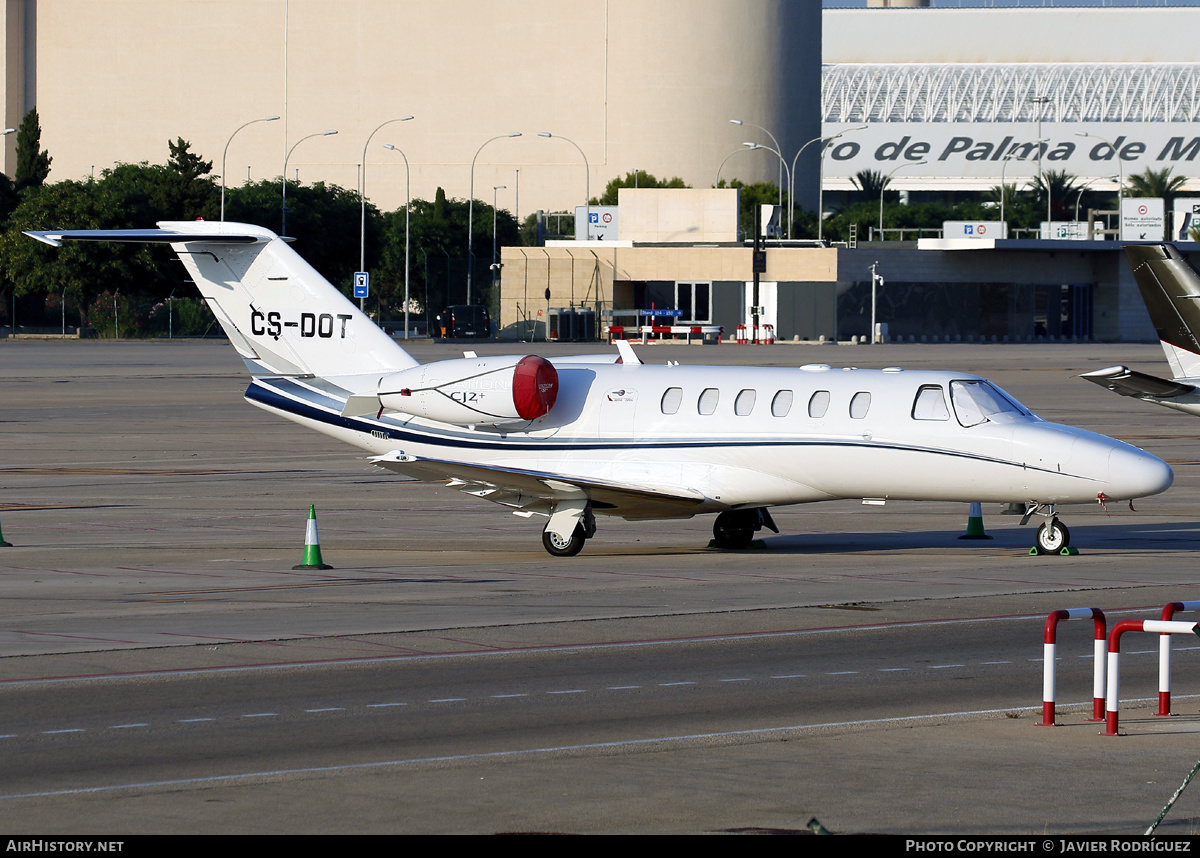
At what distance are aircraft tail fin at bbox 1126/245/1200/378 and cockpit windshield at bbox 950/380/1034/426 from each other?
35.5ft

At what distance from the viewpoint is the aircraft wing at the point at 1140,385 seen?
28375 mm

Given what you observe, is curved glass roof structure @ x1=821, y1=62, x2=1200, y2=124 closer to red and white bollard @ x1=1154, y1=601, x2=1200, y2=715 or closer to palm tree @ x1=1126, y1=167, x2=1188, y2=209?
palm tree @ x1=1126, y1=167, x2=1188, y2=209

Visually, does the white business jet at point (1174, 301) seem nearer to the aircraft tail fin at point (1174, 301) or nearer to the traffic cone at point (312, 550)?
the aircraft tail fin at point (1174, 301)

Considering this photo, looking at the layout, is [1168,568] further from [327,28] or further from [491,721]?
[327,28]

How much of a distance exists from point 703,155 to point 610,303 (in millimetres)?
49135

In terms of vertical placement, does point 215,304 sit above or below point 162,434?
above

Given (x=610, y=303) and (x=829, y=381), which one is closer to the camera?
(x=829, y=381)

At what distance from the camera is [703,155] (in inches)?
6663

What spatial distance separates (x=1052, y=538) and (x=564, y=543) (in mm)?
7190

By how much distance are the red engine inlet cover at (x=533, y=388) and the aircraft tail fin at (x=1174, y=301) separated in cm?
1474

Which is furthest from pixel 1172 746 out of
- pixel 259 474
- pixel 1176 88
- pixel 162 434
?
pixel 1176 88

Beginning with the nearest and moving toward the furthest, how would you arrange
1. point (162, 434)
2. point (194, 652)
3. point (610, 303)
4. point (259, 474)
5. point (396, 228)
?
1. point (194, 652)
2. point (259, 474)
3. point (162, 434)
4. point (610, 303)
5. point (396, 228)

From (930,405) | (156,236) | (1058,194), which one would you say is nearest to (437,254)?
(1058,194)

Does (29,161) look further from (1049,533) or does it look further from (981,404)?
(1049,533)
